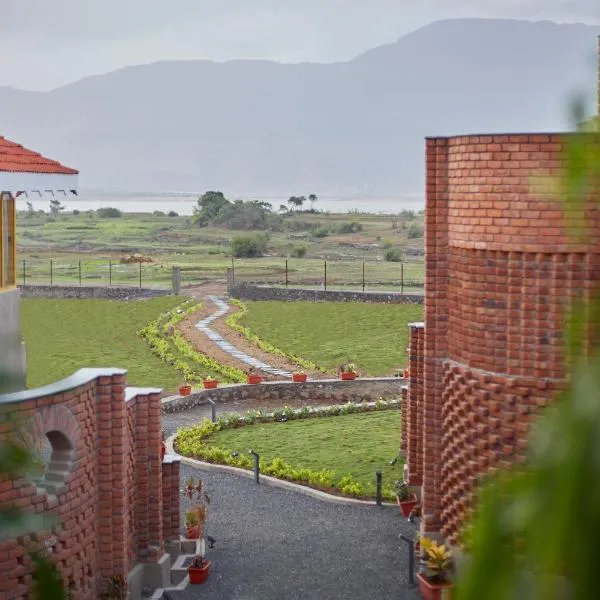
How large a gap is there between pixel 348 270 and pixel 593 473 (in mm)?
51095

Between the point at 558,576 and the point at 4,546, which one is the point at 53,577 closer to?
the point at 558,576

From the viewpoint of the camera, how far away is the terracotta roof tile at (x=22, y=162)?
10.2 m

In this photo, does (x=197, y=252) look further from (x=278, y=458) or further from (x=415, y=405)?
(x=415, y=405)

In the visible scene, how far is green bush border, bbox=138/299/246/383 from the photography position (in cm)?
2477

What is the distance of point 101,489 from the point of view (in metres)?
9.69

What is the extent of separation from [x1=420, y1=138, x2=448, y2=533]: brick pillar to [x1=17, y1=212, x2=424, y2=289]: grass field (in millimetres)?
30929

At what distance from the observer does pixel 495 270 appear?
9.84 m

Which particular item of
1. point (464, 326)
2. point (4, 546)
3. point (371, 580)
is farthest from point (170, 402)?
point (4, 546)

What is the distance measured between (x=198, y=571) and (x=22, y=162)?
4566 mm

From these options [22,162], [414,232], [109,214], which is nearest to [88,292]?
[22,162]

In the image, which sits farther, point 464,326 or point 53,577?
point 464,326

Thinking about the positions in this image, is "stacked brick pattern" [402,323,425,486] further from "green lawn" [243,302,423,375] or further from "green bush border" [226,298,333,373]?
"green bush border" [226,298,333,373]

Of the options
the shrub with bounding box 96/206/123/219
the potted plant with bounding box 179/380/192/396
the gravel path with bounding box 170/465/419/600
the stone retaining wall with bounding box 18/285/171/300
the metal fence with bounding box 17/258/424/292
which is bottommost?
the gravel path with bounding box 170/465/419/600

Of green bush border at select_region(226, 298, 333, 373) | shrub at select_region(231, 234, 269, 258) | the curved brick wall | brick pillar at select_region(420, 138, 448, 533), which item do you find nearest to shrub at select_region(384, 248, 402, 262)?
shrub at select_region(231, 234, 269, 258)
